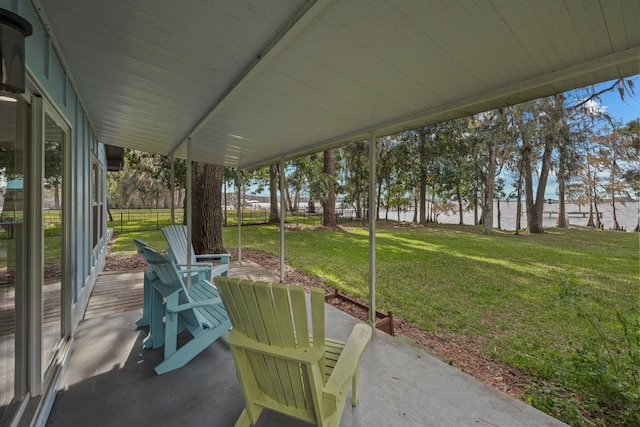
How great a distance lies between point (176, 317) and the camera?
240cm

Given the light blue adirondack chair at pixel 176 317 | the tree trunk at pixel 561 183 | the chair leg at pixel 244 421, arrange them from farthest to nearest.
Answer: the tree trunk at pixel 561 183 < the light blue adirondack chair at pixel 176 317 < the chair leg at pixel 244 421

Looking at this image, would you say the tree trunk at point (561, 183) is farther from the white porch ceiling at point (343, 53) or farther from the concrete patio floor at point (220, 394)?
the concrete patio floor at point (220, 394)

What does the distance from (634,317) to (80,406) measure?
6354 mm

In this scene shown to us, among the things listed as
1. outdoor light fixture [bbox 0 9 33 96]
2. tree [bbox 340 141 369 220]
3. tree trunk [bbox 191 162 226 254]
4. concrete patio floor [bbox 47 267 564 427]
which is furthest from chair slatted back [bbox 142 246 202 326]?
tree [bbox 340 141 369 220]

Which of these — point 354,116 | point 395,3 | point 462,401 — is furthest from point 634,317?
point 395,3

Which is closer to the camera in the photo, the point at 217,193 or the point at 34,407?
the point at 34,407

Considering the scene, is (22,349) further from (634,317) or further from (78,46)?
(634,317)

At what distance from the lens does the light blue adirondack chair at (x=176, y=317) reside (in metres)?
2.38

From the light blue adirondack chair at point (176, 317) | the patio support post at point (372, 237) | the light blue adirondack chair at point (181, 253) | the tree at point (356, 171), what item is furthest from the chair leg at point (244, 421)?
the tree at point (356, 171)

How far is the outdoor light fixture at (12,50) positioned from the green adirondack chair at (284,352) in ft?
3.78

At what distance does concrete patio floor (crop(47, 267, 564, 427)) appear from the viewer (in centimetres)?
186

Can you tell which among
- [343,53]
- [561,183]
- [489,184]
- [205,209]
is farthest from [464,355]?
[561,183]

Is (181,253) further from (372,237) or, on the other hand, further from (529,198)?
(529,198)

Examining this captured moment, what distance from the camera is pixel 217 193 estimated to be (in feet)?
24.2
